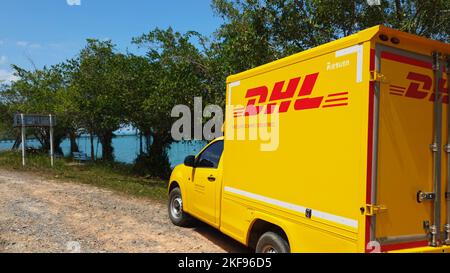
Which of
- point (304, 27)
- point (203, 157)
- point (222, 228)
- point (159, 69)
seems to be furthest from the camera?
point (159, 69)

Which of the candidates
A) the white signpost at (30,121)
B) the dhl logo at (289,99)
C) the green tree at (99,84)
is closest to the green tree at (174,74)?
the green tree at (99,84)

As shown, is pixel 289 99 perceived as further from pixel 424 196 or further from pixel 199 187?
pixel 199 187

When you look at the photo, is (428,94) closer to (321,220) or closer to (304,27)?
(321,220)

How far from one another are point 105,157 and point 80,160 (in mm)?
3857

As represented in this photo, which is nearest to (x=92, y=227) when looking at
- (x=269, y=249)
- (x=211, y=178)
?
(x=211, y=178)

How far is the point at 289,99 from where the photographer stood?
432 centimetres

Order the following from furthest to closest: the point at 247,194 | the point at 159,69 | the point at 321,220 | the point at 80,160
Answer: the point at 80,160 → the point at 159,69 → the point at 247,194 → the point at 321,220

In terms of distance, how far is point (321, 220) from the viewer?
12.4 ft

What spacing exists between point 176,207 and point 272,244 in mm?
3665

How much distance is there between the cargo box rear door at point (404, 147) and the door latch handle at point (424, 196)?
0.11 ft

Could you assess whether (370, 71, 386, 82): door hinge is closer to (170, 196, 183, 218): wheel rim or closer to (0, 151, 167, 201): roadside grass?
(170, 196, 183, 218): wheel rim

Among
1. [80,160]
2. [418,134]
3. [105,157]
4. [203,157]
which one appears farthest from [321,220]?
[105,157]

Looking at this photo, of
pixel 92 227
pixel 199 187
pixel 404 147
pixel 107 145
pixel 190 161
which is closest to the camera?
pixel 404 147

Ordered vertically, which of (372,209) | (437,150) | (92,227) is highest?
(437,150)
